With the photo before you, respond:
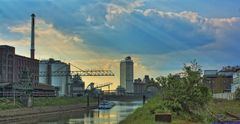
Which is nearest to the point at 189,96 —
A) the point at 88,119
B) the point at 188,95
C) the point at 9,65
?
the point at 188,95

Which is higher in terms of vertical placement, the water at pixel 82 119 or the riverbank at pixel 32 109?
the riverbank at pixel 32 109

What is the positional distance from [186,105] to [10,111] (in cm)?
6227

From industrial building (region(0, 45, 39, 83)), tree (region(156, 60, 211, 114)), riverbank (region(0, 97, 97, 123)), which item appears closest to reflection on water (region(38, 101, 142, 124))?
riverbank (region(0, 97, 97, 123))


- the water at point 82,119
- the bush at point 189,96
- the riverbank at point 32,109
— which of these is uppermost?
the bush at point 189,96

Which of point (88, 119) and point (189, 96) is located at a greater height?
point (189, 96)

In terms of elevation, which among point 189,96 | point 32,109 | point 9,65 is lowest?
point 32,109

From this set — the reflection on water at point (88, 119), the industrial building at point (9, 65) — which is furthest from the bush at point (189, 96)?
the industrial building at point (9, 65)

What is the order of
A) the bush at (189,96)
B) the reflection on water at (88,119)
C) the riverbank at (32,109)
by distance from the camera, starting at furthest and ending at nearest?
the riverbank at (32,109) → the reflection on water at (88,119) → the bush at (189,96)

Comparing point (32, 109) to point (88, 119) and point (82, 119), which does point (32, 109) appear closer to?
point (82, 119)

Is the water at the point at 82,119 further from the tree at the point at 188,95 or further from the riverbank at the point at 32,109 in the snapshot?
the tree at the point at 188,95

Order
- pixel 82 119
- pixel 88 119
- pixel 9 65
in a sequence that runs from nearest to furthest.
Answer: pixel 82 119
pixel 88 119
pixel 9 65

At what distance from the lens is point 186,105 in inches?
1581

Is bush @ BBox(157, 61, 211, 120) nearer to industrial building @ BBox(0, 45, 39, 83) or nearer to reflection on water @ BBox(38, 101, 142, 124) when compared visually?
reflection on water @ BBox(38, 101, 142, 124)

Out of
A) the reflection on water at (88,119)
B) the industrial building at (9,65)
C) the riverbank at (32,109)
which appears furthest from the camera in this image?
the industrial building at (9,65)
